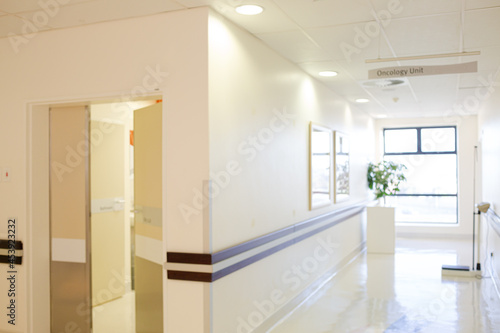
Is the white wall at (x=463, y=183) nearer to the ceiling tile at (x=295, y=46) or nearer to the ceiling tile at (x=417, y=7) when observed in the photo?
the ceiling tile at (x=295, y=46)

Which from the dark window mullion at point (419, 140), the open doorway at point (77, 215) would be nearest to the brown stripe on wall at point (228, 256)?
the open doorway at point (77, 215)

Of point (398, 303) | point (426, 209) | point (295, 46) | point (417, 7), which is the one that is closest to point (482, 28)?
point (417, 7)

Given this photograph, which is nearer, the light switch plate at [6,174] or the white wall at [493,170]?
the light switch plate at [6,174]

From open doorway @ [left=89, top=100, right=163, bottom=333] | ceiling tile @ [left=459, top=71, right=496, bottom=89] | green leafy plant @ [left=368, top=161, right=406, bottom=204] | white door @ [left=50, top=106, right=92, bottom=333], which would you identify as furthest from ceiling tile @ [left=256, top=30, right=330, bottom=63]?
green leafy plant @ [left=368, top=161, right=406, bottom=204]

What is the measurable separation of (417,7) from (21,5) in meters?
3.18

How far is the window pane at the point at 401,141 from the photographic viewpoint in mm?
12992

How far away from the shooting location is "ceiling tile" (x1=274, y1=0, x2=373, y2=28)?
3.91 m

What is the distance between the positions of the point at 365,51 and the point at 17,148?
381 centimetres

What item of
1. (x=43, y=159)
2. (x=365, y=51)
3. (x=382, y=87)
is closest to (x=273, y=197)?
(x=365, y=51)

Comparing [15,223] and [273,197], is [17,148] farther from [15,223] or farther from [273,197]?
[273,197]

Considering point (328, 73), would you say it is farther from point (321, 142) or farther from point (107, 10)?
point (107, 10)

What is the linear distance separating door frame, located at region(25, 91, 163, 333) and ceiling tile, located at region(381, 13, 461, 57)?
303cm

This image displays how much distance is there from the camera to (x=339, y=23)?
4.48 meters

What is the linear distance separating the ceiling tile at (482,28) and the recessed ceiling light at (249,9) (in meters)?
1.82
